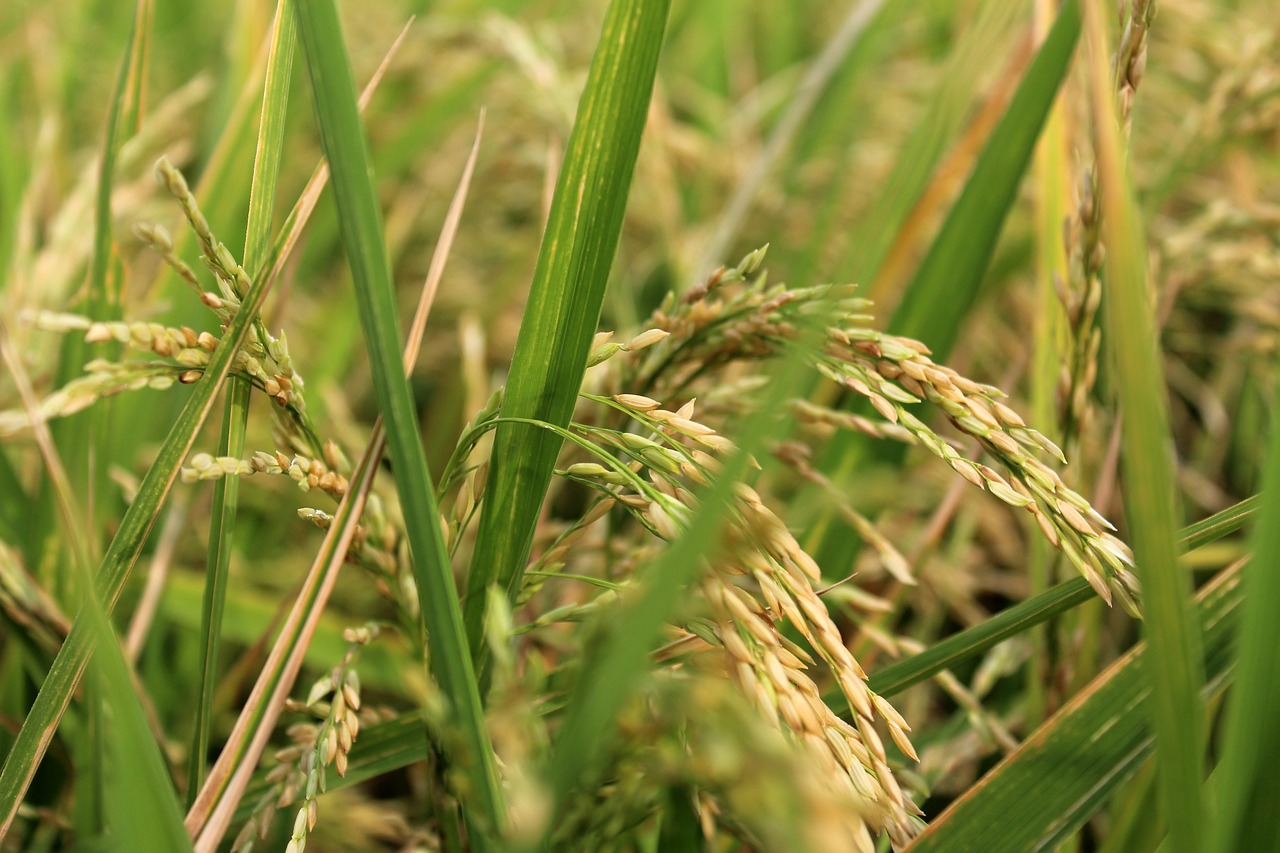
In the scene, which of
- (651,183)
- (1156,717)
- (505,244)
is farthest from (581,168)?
(505,244)

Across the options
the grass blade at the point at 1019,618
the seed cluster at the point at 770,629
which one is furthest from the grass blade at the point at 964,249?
the seed cluster at the point at 770,629

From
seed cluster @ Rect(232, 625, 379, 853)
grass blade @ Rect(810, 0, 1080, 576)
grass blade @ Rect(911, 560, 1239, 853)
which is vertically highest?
grass blade @ Rect(810, 0, 1080, 576)

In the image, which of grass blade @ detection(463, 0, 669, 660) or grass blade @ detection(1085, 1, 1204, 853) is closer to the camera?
grass blade @ detection(1085, 1, 1204, 853)

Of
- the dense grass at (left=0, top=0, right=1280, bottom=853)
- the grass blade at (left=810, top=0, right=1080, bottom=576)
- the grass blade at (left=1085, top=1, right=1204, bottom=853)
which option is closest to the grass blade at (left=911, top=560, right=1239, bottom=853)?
the dense grass at (left=0, top=0, right=1280, bottom=853)

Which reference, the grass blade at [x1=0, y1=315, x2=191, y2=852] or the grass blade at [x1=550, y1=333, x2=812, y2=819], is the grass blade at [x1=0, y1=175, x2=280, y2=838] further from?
the grass blade at [x1=550, y1=333, x2=812, y2=819]

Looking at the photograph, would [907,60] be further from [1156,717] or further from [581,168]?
[1156,717]

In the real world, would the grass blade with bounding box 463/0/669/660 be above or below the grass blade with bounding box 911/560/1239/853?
above

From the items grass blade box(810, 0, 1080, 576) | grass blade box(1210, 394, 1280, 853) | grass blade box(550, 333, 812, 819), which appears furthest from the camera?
grass blade box(810, 0, 1080, 576)

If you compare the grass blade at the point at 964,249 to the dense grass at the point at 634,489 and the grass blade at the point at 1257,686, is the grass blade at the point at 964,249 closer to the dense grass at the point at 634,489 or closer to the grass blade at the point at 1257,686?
the dense grass at the point at 634,489

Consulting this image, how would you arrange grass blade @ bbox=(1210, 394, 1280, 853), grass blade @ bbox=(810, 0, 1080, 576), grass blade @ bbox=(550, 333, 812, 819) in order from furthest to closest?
grass blade @ bbox=(810, 0, 1080, 576), grass blade @ bbox=(1210, 394, 1280, 853), grass blade @ bbox=(550, 333, 812, 819)
